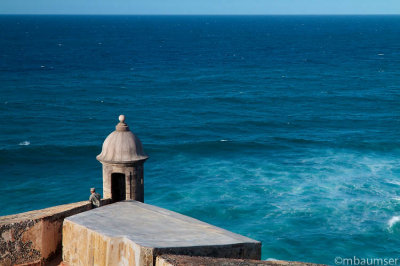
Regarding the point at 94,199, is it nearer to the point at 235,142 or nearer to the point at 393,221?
the point at 393,221

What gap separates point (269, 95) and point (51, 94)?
99.1 feet

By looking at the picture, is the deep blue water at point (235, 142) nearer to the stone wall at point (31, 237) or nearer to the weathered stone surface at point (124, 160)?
the weathered stone surface at point (124, 160)

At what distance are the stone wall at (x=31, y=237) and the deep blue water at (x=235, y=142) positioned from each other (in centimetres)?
1782

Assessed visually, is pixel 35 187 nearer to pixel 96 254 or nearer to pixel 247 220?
pixel 247 220

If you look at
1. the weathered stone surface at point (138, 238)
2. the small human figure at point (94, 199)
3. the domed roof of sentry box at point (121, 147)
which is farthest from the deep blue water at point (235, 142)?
the weathered stone surface at point (138, 238)

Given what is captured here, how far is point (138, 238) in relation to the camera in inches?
548

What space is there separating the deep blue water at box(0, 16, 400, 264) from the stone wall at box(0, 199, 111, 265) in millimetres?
17823

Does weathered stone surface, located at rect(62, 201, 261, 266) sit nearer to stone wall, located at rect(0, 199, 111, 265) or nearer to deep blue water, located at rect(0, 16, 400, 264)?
stone wall, located at rect(0, 199, 111, 265)

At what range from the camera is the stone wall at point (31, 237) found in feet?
49.8

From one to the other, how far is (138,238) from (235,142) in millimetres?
41221

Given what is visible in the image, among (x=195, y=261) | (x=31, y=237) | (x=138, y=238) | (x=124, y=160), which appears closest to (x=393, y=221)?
(x=124, y=160)

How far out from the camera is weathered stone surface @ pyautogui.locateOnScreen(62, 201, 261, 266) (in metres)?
13.5

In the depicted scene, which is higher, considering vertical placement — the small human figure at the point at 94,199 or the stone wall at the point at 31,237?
the small human figure at the point at 94,199

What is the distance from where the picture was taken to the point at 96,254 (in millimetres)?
14578
